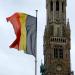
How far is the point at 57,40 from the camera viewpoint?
4461 inches

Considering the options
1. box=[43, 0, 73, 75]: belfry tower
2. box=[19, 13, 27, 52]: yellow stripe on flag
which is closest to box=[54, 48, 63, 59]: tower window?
box=[43, 0, 73, 75]: belfry tower

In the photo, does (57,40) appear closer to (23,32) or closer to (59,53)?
(59,53)

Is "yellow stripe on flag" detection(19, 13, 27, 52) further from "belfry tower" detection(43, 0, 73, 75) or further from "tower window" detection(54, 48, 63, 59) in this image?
"tower window" detection(54, 48, 63, 59)

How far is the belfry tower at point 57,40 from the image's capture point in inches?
4390

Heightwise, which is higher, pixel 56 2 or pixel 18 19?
pixel 56 2

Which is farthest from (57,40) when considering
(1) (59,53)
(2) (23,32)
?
(2) (23,32)

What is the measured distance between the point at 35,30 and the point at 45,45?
2839 inches

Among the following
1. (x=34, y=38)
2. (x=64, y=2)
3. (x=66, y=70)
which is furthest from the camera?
(x=64, y=2)

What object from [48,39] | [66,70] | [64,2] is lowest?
[66,70]

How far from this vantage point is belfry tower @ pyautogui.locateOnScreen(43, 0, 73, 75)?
111500 millimetres

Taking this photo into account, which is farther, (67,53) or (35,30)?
(67,53)

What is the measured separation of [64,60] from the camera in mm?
112000

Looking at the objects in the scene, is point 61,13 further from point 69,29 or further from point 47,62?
point 47,62

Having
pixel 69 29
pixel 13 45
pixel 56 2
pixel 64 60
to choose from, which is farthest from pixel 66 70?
pixel 13 45
